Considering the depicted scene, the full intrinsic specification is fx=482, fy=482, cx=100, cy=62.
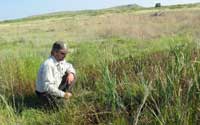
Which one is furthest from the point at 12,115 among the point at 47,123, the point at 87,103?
the point at 87,103

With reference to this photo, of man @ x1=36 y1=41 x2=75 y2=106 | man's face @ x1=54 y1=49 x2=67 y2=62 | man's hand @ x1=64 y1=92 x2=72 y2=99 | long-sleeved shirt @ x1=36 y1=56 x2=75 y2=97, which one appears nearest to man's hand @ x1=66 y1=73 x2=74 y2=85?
man @ x1=36 y1=41 x2=75 y2=106

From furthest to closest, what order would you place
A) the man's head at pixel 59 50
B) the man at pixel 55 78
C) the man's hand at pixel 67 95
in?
1. the man's head at pixel 59 50
2. the man at pixel 55 78
3. the man's hand at pixel 67 95

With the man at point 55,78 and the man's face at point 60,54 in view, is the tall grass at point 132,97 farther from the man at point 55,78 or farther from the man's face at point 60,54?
the man's face at point 60,54

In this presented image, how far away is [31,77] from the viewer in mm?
7871

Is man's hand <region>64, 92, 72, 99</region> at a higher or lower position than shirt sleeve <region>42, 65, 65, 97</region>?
lower

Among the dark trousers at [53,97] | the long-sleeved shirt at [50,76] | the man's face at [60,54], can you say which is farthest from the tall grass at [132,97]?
the man's face at [60,54]

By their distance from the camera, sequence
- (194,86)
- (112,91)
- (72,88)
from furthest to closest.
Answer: (72,88) < (112,91) < (194,86)

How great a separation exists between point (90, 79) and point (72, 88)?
1.10 ft

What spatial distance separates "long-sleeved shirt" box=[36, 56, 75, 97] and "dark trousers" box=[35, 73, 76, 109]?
0.06 meters

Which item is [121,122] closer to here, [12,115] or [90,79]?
[12,115]

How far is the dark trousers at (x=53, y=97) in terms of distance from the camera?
6488 mm

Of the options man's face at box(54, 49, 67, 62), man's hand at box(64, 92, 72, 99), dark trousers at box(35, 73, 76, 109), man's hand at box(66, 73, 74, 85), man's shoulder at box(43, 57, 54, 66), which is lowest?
dark trousers at box(35, 73, 76, 109)

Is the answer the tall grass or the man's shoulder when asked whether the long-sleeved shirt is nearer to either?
the man's shoulder

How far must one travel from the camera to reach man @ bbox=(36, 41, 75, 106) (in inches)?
262
